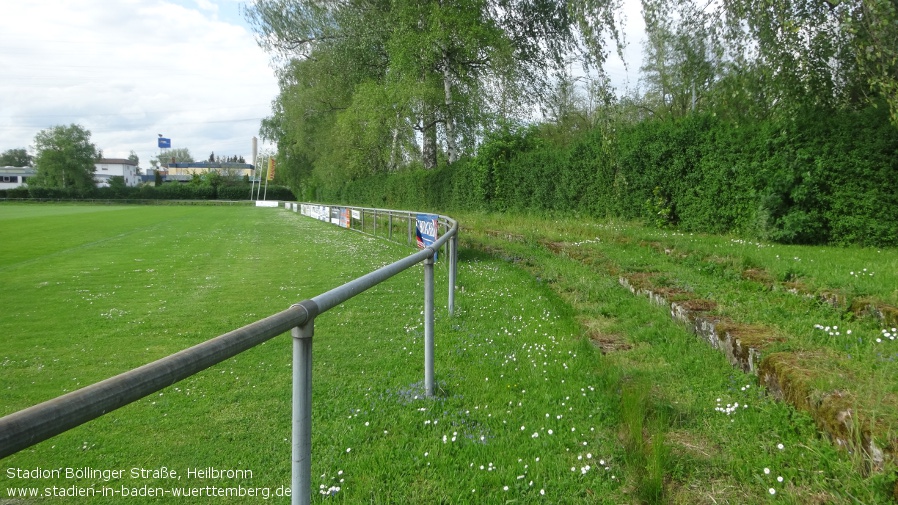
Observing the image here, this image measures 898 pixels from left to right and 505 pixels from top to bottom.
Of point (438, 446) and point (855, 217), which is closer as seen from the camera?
point (438, 446)

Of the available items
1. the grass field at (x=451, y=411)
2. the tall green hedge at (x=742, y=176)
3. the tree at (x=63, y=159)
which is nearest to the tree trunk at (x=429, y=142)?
the tall green hedge at (x=742, y=176)

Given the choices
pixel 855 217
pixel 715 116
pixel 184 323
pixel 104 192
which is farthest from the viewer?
pixel 104 192

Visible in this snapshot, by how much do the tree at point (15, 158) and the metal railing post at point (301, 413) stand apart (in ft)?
541

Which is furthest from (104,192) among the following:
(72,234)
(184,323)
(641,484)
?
(641,484)

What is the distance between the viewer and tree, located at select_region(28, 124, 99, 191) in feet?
291

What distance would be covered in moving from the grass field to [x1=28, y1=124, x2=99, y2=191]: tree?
3827 inches

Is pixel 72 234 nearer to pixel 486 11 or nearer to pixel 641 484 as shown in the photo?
pixel 486 11

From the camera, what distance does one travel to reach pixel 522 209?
733 inches

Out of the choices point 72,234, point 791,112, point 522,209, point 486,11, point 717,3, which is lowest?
point 72,234

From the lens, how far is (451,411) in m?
3.94

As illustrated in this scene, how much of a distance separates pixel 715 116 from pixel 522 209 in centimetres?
763

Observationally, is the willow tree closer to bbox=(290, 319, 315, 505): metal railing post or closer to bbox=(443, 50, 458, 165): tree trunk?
bbox=(443, 50, 458, 165): tree trunk

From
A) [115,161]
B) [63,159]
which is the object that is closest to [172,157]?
[115,161]

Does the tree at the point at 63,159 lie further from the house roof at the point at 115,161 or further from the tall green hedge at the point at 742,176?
the tall green hedge at the point at 742,176
